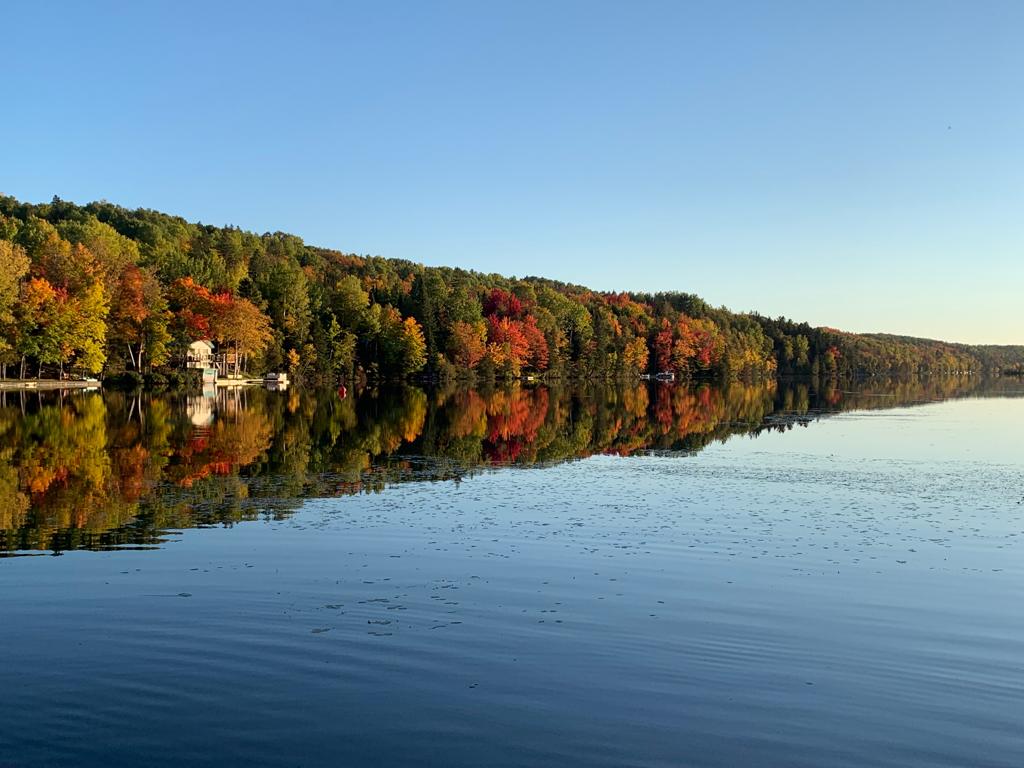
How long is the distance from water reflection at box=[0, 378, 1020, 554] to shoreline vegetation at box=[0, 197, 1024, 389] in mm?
18123

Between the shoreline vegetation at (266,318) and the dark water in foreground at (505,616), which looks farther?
the shoreline vegetation at (266,318)

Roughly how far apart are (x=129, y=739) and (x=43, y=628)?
13.5ft

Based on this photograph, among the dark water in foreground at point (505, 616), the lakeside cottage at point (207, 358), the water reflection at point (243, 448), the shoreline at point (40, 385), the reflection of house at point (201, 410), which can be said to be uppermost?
the lakeside cottage at point (207, 358)

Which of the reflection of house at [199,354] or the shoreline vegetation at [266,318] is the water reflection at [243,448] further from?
the reflection of house at [199,354]

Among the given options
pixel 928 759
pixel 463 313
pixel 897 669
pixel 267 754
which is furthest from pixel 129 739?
pixel 463 313

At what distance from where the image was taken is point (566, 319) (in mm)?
171875

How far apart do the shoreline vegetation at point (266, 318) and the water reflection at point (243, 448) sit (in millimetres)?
18123

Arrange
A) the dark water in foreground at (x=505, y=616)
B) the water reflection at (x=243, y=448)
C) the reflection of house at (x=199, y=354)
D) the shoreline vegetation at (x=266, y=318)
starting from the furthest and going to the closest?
the reflection of house at (x=199, y=354) → the shoreline vegetation at (x=266, y=318) → the water reflection at (x=243, y=448) → the dark water in foreground at (x=505, y=616)

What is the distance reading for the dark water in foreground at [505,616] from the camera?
8.22 metres

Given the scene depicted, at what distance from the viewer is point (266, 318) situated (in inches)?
4419

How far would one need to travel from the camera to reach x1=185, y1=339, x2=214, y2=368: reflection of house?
107m

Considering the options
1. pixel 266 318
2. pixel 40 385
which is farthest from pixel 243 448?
pixel 266 318

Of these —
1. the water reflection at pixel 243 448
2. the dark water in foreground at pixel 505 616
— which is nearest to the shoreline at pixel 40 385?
the water reflection at pixel 243 448

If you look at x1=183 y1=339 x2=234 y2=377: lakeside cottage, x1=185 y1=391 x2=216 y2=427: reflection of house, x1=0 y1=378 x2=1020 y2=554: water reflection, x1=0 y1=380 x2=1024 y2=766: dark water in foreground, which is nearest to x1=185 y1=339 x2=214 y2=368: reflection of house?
x1=183 y1=339 x2=234 y2=377: lakeside cottage
